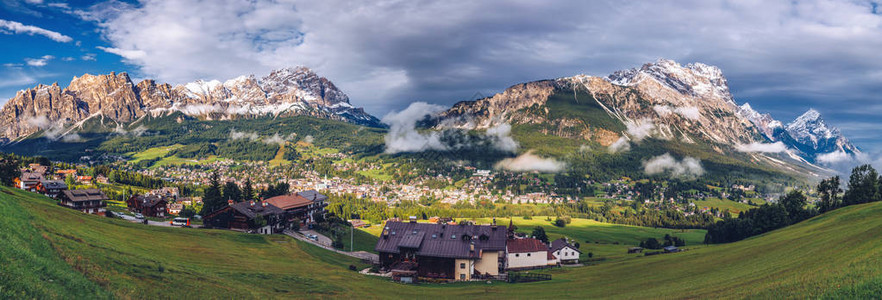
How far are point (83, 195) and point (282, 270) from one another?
84749 mm

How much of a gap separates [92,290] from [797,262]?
52.6 metres

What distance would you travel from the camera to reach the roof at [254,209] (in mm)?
92000

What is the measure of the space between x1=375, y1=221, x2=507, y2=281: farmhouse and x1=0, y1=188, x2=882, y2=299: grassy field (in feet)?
21.5

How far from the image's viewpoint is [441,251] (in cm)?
6981

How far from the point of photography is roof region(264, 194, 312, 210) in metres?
110

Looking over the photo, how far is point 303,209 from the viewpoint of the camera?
117 m

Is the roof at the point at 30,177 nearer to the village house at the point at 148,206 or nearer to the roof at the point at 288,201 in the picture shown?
the village house at the point at 148,206

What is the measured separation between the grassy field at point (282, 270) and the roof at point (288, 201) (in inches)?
1424

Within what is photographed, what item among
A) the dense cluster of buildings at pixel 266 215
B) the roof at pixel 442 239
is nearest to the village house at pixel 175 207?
the dense cluster of buildings at pixel 266 215

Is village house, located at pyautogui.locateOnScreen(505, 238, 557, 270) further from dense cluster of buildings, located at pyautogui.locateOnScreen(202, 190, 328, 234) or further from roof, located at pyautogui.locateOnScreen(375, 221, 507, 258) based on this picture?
dense cluster of buildings, located at pyautogui.locateOnScreen(202, 190, 328, 234)

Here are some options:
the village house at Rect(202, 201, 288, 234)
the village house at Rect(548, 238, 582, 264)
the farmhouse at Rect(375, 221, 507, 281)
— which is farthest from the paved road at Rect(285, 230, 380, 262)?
the village house at Rect(548, 238, 582, 264)

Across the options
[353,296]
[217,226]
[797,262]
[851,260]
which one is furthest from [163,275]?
[217,226]

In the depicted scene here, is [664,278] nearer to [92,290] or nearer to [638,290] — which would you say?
[638,290]

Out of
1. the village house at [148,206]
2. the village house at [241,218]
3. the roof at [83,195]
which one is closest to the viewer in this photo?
the village house at [241,218]
